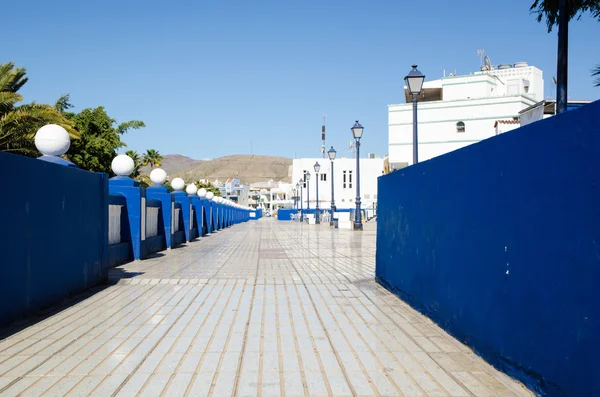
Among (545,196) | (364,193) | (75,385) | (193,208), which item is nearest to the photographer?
(545,196)

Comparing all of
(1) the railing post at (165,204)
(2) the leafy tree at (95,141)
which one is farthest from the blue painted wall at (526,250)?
(2) the leafy tree at (95,141)

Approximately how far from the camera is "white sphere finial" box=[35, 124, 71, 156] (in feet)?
26.6

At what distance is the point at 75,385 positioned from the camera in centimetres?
394

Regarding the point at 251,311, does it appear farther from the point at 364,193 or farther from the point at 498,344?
the point at 364,193

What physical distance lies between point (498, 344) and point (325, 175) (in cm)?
8550

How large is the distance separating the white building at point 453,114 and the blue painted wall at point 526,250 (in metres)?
47.2

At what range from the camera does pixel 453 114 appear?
171 ft

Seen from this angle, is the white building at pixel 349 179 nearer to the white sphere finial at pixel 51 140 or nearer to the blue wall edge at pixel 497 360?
the white sphere finial at pixel 51 140

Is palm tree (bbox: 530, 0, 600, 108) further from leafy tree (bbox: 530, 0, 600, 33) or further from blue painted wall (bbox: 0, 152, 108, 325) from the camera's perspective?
blue painted wall (bbox: 0, 152, 108, 325)

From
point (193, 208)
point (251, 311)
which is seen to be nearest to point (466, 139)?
point (193, 208)

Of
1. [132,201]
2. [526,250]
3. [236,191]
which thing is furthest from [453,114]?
[236,191]

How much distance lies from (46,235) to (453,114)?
162 ft

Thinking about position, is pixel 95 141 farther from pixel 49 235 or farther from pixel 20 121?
A: pixel 49 235

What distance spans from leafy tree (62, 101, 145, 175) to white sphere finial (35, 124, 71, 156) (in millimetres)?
29897
